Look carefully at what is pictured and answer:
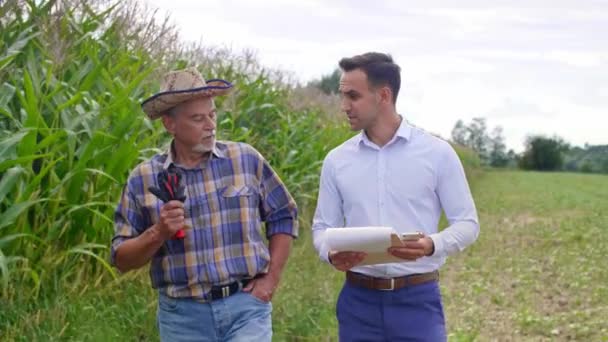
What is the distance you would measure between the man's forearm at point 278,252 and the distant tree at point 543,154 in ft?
272

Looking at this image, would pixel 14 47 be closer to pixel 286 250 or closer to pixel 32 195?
pixel 32 195

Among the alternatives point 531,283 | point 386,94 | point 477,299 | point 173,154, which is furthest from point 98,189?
point 531,283

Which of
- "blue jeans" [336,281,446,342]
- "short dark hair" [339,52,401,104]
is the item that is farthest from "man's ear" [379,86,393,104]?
"blue jeans" [336,281,446,342]

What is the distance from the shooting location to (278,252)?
3637mm

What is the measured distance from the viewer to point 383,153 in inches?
146

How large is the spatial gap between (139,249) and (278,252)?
0.57 m

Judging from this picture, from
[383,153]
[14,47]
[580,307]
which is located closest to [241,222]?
[383,153]

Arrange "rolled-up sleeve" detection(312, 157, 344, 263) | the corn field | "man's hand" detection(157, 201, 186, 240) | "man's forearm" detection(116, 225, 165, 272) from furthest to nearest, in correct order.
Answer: the corn field, "rolled-up sleeve" detection(312, 157, 344, 263), "man's forearm" detection(116, 225, 165, 272), "man's hand" detection(157, 201, 186, 240)

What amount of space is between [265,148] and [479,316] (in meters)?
2.82

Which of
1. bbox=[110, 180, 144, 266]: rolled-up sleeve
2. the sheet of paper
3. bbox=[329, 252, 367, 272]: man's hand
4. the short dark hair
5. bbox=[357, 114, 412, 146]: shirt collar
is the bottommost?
bbox=[329, 252, 367, 272]: man's hand

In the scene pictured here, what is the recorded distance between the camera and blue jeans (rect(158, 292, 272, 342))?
3.44 m

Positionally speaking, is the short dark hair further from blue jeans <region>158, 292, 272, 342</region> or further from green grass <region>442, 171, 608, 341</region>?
green grass <region>442, 171, 608, 341</region>

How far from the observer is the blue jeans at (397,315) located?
3.63 metres

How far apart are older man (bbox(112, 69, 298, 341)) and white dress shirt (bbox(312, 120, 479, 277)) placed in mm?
346
